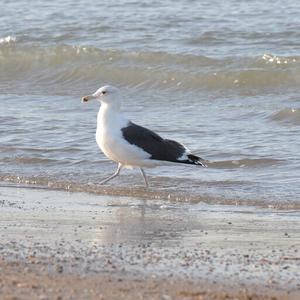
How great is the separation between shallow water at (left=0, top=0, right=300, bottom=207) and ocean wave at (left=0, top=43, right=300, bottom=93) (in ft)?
0.06

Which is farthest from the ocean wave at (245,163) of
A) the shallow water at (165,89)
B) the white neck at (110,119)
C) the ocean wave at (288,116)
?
the ocean wave at (288,116)

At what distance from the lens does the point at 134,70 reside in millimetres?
14688

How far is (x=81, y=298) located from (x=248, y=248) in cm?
158

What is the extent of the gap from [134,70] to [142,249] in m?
8.54

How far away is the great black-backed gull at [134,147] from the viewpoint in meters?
9.09

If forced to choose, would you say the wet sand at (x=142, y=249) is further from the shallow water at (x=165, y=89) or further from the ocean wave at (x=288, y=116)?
the ocean wave at (x=288, y=116)

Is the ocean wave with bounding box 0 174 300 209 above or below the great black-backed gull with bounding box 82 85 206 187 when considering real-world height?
below

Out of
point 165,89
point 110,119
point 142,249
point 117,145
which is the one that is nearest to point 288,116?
point 165,89

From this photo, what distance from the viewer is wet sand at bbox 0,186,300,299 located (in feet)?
17.6

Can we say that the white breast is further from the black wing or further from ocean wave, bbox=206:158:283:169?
ocean wave, bbox=206:158:283:169

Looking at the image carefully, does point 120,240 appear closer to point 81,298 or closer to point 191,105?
point 81,298

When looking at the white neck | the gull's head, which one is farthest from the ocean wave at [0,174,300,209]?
the gull's head

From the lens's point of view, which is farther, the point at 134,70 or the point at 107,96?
the point at 134,70

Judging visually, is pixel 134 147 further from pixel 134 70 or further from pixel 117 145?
pixel 134 70
